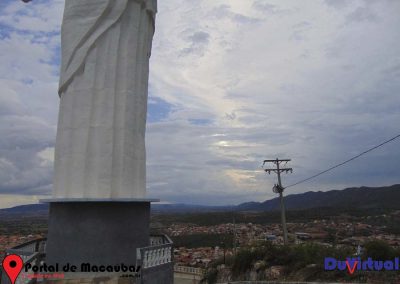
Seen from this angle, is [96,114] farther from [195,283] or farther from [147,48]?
[195,283]

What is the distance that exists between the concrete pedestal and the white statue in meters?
0.36

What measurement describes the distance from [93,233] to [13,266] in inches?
71.3

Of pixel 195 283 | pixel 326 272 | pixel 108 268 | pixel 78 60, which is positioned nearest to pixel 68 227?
pixel 108 268

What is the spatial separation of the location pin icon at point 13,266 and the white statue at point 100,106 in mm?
2001

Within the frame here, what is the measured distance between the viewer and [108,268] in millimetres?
8656

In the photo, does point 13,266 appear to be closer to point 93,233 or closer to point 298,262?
point 93,233

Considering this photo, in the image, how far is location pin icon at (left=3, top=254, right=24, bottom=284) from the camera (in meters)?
7.50

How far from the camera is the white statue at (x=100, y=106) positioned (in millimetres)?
9414

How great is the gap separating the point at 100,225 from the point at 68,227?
0.82 meters

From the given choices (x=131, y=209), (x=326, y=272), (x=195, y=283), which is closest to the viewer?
(x=131, y=209)

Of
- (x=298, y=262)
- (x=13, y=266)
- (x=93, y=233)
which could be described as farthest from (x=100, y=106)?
(x=298, y=262)

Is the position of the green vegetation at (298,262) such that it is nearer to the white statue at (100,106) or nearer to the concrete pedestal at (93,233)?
the concrete pedestal at (93,233)

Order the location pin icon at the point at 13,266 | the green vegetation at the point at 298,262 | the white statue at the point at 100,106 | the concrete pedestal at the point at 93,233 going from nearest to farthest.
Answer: the location pin icon at the point at 13,266, the concrete pedestal at the point at 93,233, the white statue at the point at 100,106, the green vegetation at the point at 298,262

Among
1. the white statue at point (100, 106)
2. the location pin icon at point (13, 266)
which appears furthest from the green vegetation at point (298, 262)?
the location pin icon at point (13, 266)
